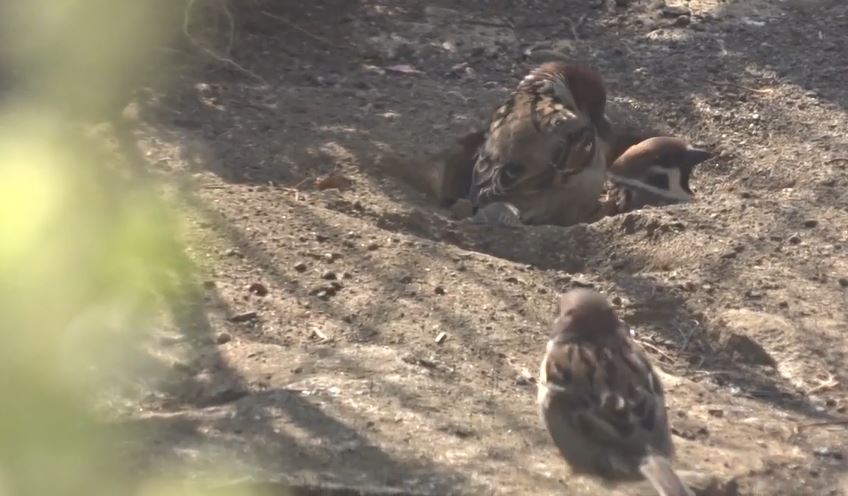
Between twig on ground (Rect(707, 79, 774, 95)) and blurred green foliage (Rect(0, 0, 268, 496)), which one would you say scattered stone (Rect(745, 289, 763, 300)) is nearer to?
twig on ground (Rect(707, 79, 774, 95))

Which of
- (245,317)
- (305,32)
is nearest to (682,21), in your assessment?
(305,32)

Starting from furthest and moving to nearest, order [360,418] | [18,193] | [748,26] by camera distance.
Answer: [748,26], [360,418], [18,193]

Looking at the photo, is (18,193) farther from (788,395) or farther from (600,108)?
(600,108)

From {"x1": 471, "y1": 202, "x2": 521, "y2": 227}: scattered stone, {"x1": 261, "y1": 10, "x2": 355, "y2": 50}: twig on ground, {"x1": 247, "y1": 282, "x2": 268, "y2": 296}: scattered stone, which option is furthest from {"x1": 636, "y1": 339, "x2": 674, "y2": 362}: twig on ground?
{"x1": 261, "y1": 10, "x2": 355, "y2": 50}: twig on ground

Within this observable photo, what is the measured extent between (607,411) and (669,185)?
3224 millimetres

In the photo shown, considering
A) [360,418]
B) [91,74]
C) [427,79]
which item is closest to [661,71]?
[427,79]

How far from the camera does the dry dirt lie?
14.4ft

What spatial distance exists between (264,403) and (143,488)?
10.1 ft

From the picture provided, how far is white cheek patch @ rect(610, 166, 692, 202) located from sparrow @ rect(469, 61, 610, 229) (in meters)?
0.21

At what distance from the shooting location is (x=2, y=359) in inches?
52.1

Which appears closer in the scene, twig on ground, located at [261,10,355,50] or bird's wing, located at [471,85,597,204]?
bird's wing, located at [471,85,597,204]

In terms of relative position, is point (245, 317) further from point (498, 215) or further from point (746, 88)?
point (746, 88)

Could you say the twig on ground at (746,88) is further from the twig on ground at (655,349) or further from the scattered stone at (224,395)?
the scattered stone at (224,395)

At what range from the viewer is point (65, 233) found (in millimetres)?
1336
